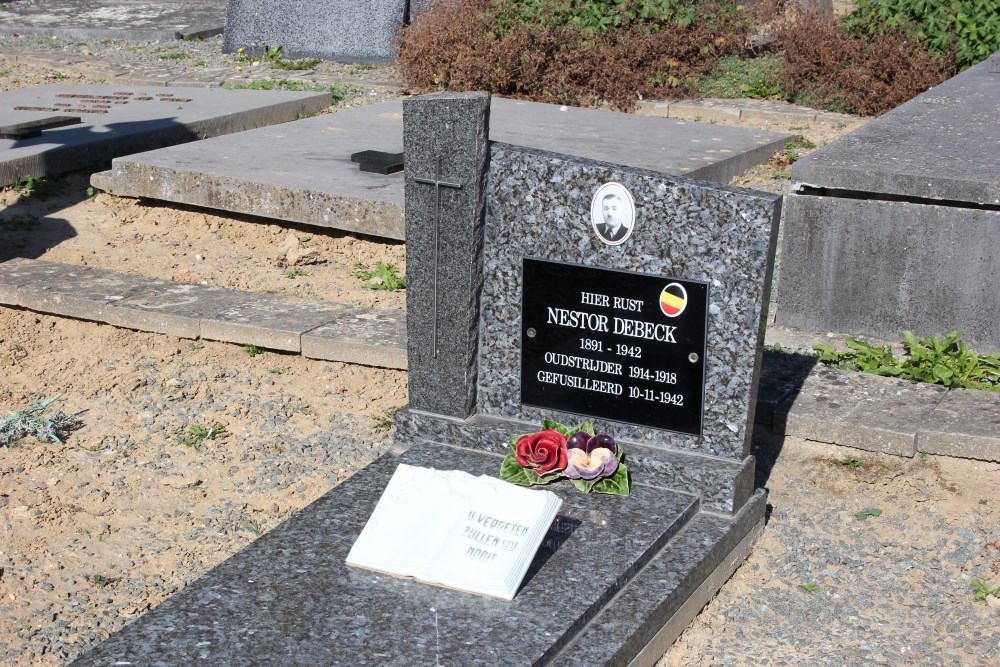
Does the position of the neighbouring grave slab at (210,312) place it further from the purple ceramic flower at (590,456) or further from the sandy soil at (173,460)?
the purple ceramic flower at (590,456)

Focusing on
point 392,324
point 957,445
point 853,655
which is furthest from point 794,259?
point 853,655

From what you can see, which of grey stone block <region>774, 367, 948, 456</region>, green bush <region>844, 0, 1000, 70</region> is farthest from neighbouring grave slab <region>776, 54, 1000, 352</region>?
green bush <region>844, 0, 1000, 70</region>

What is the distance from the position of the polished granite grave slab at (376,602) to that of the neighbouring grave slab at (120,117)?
4.26 metres

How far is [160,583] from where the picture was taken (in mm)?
3285

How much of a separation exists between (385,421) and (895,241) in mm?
2253

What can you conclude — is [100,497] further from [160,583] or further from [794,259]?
[794,259]

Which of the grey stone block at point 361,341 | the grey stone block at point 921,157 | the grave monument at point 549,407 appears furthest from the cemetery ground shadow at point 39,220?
the grey stone block at point 921,157

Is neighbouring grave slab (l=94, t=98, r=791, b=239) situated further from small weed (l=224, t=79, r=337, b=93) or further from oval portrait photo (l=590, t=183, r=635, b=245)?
oval portrait photo (l=590, t=183, r=635, b=245)

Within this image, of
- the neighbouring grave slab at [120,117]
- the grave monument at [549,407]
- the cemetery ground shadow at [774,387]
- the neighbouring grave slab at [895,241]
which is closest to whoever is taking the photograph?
the grave monument at [549,407]

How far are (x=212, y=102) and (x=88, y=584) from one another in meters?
5.63

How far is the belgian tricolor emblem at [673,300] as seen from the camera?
329 cm

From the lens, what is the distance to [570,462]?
3.43 metres

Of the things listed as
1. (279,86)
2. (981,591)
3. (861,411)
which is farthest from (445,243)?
(279,86)

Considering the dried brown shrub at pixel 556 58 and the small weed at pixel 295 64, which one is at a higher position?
the dried brown shrub at pixel 556 58
